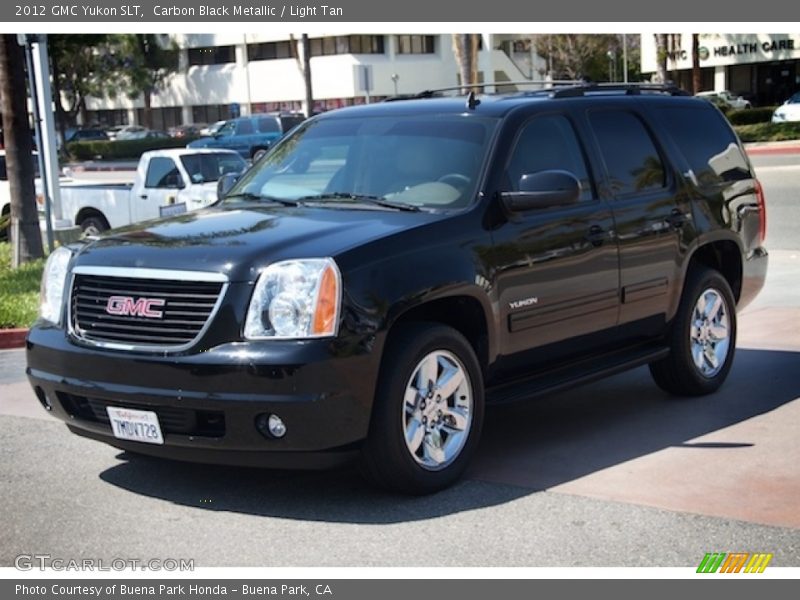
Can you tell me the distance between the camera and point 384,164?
6.98 meters

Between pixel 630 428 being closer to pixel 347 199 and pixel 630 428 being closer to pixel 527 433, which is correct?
pixel 527 433

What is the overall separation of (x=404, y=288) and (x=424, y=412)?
620 mm

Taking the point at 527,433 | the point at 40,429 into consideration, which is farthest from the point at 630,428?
the point at 40,429

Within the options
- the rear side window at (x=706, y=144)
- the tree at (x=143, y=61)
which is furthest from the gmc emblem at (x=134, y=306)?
the tree at (x=143, y=61)

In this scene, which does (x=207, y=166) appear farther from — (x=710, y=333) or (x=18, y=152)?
(x=710, y=333)

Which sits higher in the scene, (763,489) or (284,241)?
(284,241)

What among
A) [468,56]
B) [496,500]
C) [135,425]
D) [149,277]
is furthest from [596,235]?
[468,56]

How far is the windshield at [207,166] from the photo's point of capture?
18.0m

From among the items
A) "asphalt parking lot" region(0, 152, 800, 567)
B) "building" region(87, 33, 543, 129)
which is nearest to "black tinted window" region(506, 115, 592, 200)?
"asphalt parking lot" region(0, 152, 800, 567)

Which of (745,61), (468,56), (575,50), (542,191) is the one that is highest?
(575,50)

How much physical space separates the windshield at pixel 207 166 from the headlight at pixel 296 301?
1250 cm

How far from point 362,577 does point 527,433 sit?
8.36ft

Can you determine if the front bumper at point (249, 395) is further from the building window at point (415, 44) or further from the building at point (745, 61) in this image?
the building window at point (415, 44)

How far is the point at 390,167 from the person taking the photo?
6.95 metres
